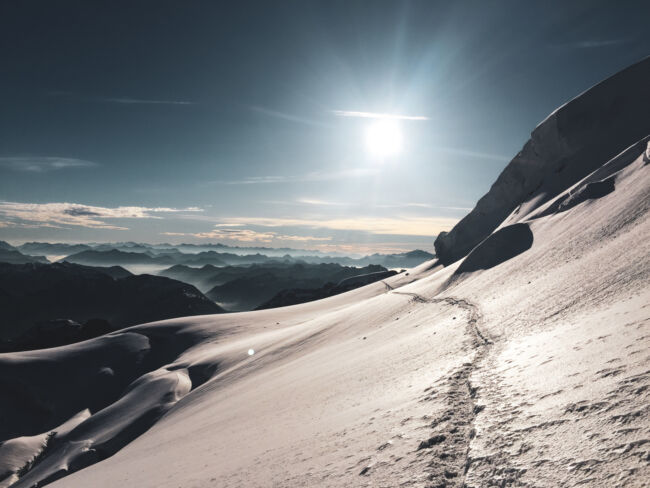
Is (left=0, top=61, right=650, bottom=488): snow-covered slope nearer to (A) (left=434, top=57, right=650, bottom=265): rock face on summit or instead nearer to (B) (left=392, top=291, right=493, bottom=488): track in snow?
(B) (left=392, top=291, right=493, bottom=488): track in snow

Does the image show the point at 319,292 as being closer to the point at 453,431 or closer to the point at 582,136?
the point at 582,136

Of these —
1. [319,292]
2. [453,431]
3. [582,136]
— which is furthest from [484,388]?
[319,292]

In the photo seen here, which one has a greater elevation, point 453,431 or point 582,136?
point 582,136

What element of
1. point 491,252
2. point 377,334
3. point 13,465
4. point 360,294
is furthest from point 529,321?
point 360,294

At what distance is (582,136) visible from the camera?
76.0 ft

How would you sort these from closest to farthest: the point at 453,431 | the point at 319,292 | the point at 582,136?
the point at 453,431, the point at 582,136, the point at 319,292

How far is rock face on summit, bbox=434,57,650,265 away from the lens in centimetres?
1972

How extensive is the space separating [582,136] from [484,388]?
25.2m

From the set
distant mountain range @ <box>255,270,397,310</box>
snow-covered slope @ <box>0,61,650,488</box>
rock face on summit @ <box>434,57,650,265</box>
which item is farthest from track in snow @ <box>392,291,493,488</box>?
distant mountain range @ <box>255,270,397,310</box>

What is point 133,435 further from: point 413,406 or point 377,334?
point 413,406

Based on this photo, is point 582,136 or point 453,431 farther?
point 582,136

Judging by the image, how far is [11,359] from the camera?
33781 millimetres

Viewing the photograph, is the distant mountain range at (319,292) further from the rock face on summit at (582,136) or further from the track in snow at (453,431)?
the track in snow at (453,431)

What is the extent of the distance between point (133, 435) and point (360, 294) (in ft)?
81.7
